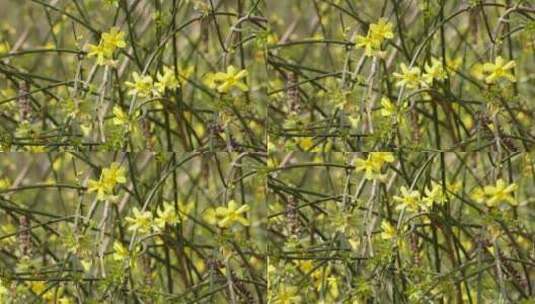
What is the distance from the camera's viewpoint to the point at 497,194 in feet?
7.20

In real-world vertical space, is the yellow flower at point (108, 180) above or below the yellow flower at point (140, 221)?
above

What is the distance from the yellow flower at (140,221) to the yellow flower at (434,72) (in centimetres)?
71

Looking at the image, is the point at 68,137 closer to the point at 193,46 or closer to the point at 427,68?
the point at 193,46

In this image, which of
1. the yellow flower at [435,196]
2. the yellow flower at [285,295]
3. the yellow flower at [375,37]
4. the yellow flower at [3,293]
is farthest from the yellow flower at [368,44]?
the yellow flower at [3,293]

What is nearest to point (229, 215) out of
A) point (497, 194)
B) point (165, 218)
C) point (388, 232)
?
point (165, 218)

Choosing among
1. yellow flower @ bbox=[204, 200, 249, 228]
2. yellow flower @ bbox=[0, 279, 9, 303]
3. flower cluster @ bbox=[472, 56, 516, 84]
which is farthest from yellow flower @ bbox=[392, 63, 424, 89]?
yellow flower @ bbox=[0, 279, 9, 303]

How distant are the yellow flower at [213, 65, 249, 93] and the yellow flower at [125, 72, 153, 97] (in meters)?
0.15

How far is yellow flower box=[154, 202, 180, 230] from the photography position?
2.25 meters

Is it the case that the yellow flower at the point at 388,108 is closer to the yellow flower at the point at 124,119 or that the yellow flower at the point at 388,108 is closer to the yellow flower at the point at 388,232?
the yellow flower at the point at 388,232

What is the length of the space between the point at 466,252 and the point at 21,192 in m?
1.04

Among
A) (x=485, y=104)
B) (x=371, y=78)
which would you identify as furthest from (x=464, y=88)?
(x=371, y=78)

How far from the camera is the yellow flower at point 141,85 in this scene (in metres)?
2.23

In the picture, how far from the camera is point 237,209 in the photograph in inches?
88.4

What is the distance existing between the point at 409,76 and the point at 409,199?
0.91 ft
